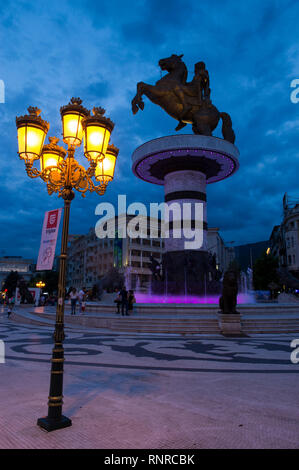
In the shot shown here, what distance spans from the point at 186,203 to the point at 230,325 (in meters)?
12.7

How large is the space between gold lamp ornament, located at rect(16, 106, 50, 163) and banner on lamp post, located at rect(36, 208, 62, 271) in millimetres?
1356

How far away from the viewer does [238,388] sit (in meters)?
6.25

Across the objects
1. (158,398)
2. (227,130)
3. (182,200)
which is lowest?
(158,398)

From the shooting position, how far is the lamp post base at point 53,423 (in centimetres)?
424

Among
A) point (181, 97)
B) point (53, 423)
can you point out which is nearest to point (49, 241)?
point (53, 423)

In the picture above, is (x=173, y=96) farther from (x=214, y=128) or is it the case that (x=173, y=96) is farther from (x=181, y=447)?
(x=181, y=447)

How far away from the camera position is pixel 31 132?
571cm

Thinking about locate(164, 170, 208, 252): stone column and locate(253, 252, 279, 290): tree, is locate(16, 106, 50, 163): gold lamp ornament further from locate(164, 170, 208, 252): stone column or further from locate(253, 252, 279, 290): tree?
locate(253, 252, 279, 290): tree

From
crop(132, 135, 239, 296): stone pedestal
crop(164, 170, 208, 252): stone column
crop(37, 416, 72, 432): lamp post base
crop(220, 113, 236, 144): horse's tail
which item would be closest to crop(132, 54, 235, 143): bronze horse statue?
crop(220, 113, 236, 144): horse's tail

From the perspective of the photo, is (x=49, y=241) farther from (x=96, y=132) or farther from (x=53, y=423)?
(x=53, y=423)

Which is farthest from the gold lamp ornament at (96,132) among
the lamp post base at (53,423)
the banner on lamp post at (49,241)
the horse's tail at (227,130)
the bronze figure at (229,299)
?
the horse's tail at (227,130)

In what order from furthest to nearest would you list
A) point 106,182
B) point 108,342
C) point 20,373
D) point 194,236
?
1. point 194,236
2. point 108,342
3. point 20,373
4. point 106,182

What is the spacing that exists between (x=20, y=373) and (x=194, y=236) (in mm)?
19372
